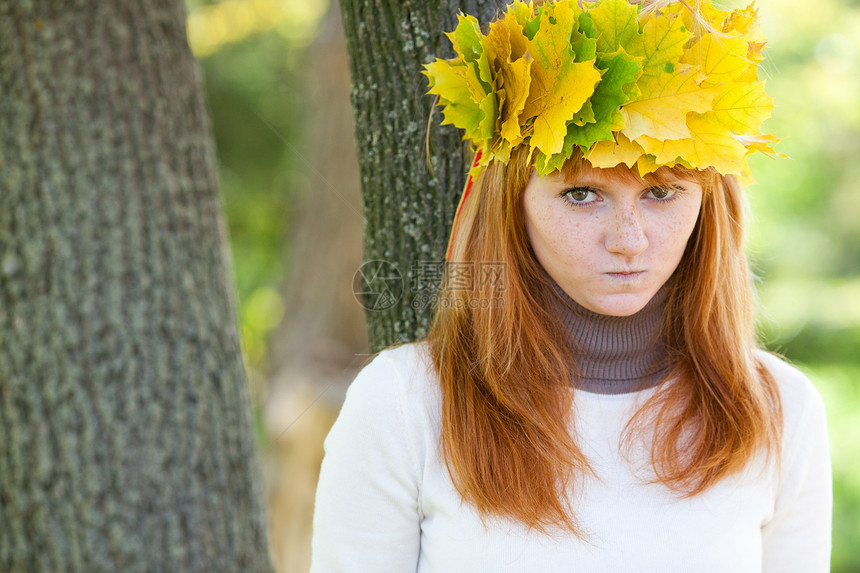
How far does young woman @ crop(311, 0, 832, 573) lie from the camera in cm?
150

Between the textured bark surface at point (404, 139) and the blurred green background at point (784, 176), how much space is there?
4.18 meters

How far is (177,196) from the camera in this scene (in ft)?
7.06

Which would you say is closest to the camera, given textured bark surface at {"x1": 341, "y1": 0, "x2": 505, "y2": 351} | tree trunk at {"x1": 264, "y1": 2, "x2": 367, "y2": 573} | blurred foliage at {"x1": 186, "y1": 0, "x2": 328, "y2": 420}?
textured bark surface at {"x1": 341, "y1": 0, "x2": 505, "y2": 351}

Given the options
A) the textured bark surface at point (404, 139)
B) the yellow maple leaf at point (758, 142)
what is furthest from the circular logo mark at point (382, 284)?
the yellow maple leaf at point (758, 142)

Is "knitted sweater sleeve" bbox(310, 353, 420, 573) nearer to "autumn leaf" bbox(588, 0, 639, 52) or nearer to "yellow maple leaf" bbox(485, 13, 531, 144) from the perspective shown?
"yellow maple leaf" bbox(485, 13, 531, 144)

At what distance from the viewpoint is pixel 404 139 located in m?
2.02

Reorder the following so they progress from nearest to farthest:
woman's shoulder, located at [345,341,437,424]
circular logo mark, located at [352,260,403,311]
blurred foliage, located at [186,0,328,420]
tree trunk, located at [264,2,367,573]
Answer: woman's shoulder, located at [345,341,437,424], circular logo mark, located at [352,260,403,311], tree trunk, located at [264,2,367,573], blurred foliage, located at [186,0,328,420]

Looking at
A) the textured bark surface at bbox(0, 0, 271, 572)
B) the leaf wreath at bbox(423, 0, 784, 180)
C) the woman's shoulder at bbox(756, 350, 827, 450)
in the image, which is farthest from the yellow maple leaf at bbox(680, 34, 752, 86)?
the textured bark surface at bbox(0, 0, 271, 572)

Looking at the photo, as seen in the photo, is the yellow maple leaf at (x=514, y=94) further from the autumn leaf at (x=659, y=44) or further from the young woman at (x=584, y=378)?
the autumn leaf at (x=659, y=44)

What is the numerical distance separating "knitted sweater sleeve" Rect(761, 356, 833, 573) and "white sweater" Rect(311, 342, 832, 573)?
0.05 meters

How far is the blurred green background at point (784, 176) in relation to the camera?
5961 millimetres

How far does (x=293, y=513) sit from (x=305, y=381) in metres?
0.98

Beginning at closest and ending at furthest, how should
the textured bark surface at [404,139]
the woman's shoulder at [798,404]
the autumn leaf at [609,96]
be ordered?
1. the autumn leaf at [609,96]
2. the woman's shoulder at [798,404]
3. the textured bark surface at [404,139]

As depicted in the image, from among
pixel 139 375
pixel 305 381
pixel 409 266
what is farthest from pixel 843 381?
pixel 139 375
